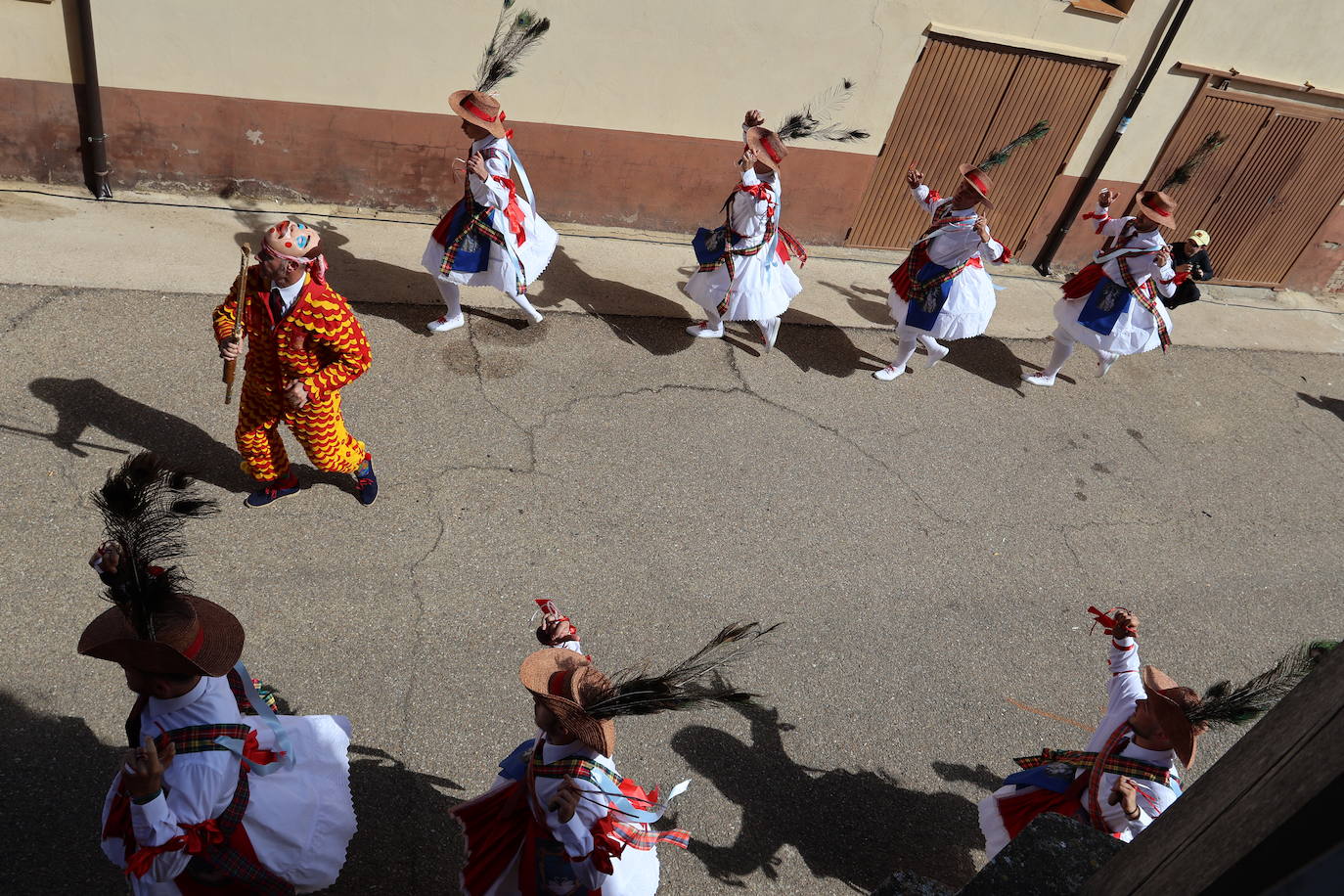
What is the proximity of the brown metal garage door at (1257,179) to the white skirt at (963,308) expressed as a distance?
3.80m

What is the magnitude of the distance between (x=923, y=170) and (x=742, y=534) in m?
4.92

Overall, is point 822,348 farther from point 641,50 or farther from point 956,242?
point 641,50

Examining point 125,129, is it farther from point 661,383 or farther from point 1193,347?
point 1193,347

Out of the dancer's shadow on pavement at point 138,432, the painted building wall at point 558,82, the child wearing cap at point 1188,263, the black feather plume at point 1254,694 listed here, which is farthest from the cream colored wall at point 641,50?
the black feather plume at point 1254,694

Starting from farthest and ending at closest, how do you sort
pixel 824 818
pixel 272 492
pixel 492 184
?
pixel 492 184 < pixel 272 492 < pixel 824 818

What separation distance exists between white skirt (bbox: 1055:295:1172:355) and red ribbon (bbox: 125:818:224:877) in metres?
6.83

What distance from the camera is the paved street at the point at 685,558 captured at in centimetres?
416

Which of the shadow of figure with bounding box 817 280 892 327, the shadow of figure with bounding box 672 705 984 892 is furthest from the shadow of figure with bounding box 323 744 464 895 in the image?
the shadow of figure with bounding box 817 280 892 327

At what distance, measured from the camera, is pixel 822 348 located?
7.74 metres

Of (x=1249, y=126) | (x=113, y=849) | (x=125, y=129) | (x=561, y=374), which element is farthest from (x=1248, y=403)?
(x=125, y=129)

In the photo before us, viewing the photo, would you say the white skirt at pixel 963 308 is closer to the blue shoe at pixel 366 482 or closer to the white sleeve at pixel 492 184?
the white sleeve at pixel 492 184

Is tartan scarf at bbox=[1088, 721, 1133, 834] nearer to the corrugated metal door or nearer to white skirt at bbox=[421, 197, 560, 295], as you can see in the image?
white skirt at bbox=[421, 197, 560, 295]

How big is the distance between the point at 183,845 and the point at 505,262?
4.38 m

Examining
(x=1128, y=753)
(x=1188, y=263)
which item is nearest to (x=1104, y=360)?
(x=1188, y=263)
